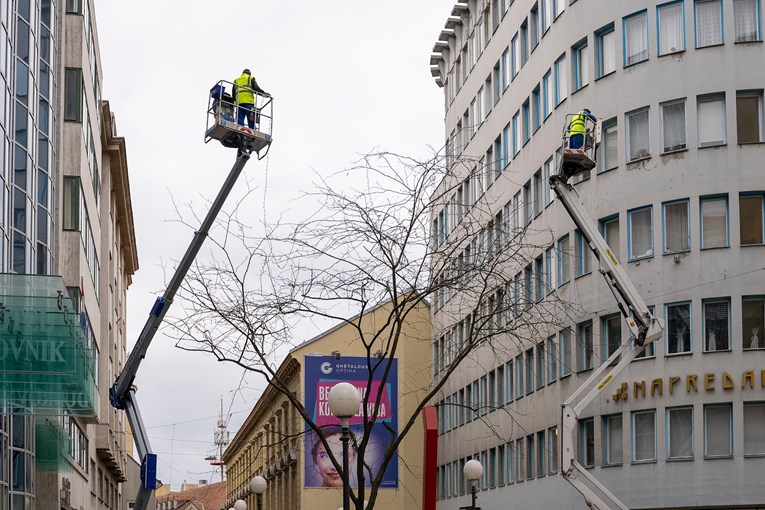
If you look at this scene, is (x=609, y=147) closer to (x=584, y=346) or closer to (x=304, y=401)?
(x=584, y=346)

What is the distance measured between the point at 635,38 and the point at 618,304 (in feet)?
64.4

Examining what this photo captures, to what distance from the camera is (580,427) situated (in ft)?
143

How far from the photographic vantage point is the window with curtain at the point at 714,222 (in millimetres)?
39469

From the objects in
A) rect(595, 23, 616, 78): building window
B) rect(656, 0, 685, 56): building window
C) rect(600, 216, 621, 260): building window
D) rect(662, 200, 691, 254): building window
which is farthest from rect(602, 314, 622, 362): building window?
rect(656, 0, 685, 56): building window

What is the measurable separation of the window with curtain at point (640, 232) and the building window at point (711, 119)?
280 cm

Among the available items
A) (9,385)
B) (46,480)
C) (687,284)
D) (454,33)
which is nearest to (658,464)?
(687,284)

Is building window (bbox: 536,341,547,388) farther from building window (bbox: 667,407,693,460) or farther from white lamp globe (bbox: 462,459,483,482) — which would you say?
white lamp globe (bbox: 462,459,483,482)

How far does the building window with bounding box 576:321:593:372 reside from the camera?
42.5 meters

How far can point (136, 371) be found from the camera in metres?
26.9

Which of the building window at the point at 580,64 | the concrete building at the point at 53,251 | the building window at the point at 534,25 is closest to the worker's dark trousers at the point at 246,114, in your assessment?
the concrete building at the point at 53,251

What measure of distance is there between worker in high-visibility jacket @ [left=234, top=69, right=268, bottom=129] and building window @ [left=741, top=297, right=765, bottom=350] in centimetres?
1929

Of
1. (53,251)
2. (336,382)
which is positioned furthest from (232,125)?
(336,382)

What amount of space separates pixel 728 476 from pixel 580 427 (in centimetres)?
654

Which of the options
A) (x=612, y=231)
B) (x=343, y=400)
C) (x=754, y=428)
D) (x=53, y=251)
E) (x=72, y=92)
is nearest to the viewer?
(x=343, y=400)
